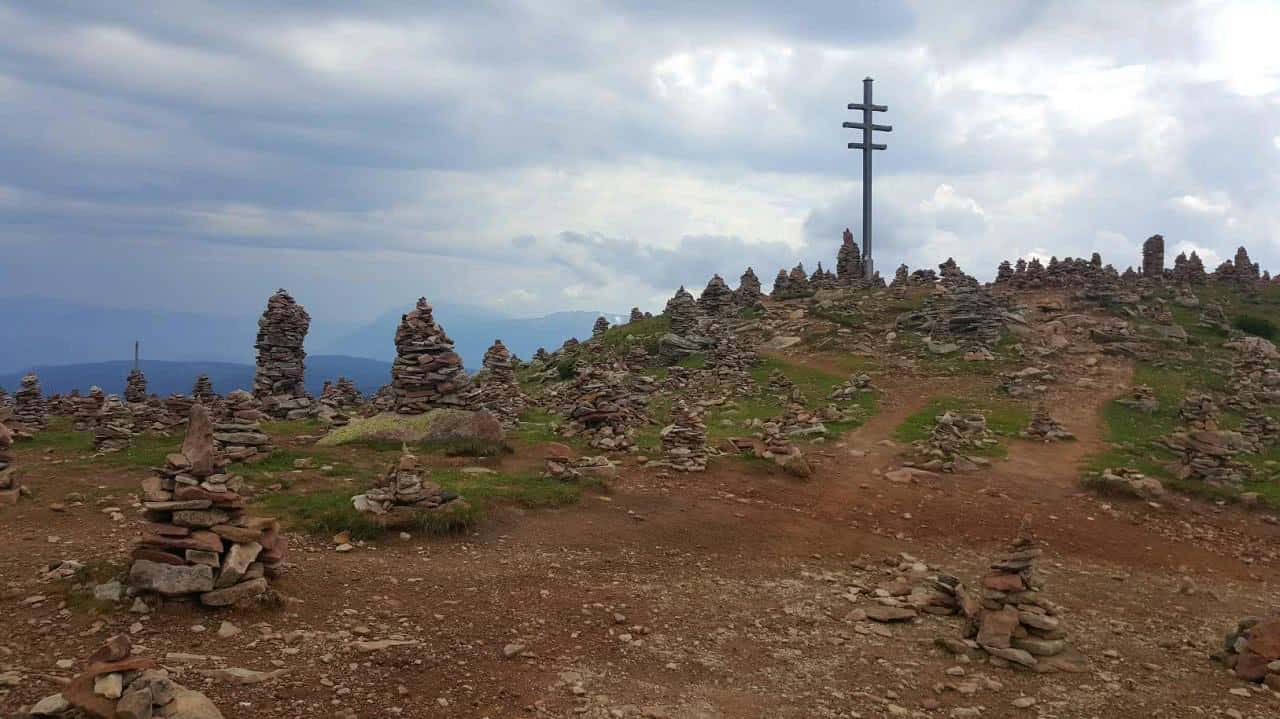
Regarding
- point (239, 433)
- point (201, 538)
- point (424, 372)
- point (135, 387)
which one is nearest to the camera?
point (201, 538)

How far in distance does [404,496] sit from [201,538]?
5.30 metres

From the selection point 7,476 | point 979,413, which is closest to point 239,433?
point 7,476

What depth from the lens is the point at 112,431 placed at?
24.8 m

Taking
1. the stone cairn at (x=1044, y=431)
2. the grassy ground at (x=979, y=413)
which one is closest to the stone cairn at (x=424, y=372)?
the grassy ground at (x=979, y=413)

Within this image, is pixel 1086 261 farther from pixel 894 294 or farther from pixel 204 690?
pixel 204 690

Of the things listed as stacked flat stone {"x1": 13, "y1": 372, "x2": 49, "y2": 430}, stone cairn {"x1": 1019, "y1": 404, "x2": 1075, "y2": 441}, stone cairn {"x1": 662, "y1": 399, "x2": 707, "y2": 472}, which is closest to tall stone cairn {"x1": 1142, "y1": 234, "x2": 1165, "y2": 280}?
stone cairn {"x1": 1019, "y1": 404, "x2": 1075, "y2": 441}

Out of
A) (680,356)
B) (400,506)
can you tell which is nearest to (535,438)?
(400,506)

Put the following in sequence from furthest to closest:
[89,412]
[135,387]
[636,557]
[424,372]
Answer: [135,387] → [89,412] → [424,372] → [636,557]

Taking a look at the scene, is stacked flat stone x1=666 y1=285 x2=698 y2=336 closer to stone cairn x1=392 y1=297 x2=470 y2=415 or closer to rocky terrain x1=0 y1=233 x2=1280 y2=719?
rocky terrain x1=0 y1=233 x2=1280 y2=719

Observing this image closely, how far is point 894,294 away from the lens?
64.8 m

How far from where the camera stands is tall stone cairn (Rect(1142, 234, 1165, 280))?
6831 cm

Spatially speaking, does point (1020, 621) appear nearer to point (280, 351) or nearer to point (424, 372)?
point (424, 372)

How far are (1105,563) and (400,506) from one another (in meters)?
16.2

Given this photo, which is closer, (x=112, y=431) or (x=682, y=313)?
(x=112, y=431)
